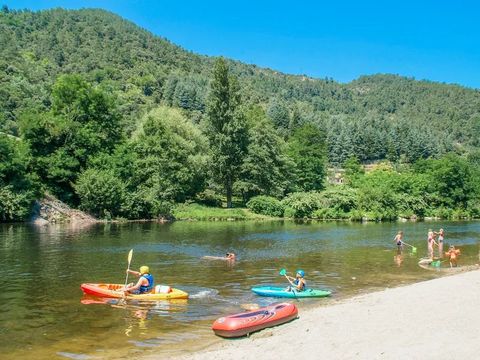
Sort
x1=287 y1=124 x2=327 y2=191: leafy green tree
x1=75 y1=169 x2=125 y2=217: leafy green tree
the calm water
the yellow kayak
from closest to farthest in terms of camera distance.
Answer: the calm water, the yellow kayak, x1=75 y1=169 x2=125 y2=217: leafy green tree, x1=287 y1=124 x2=327 y2=191: leafy green tree

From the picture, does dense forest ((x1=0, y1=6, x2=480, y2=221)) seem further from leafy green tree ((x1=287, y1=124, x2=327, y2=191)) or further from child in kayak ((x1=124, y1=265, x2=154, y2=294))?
child in kayak ((x1=124, y1=265, x2=154, y2=294))

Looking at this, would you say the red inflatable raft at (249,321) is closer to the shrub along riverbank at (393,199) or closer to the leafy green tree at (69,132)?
the leafy green tree at (69,132)

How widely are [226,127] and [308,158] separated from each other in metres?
25.1

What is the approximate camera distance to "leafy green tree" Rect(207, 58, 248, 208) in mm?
79500

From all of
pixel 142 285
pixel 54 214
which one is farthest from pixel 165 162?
pixel 142 285

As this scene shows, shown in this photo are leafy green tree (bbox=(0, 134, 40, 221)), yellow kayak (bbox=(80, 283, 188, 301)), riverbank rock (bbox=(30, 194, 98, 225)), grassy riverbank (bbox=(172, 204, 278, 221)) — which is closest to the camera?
yellow kayak (bbox=(80, 283, 188, 301))

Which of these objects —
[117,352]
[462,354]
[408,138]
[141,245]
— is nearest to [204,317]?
[117,352]

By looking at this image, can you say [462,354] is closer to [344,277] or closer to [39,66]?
[344,277]

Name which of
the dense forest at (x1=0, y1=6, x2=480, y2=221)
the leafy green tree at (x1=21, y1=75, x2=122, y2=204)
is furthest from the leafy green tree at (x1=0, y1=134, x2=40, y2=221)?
the leafy green tree at (x1=21, y1=75, x2=122, y2=204)

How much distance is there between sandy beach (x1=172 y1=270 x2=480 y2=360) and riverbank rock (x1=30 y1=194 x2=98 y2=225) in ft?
161

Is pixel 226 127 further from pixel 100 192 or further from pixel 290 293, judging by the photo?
pixel 290 293

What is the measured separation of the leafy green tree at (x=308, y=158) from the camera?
96.4 m

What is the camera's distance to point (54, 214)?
6250cm

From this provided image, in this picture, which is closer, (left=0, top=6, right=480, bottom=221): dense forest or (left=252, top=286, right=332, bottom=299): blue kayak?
(left=252, top=286, right=332, bottom=299): blue kayak
